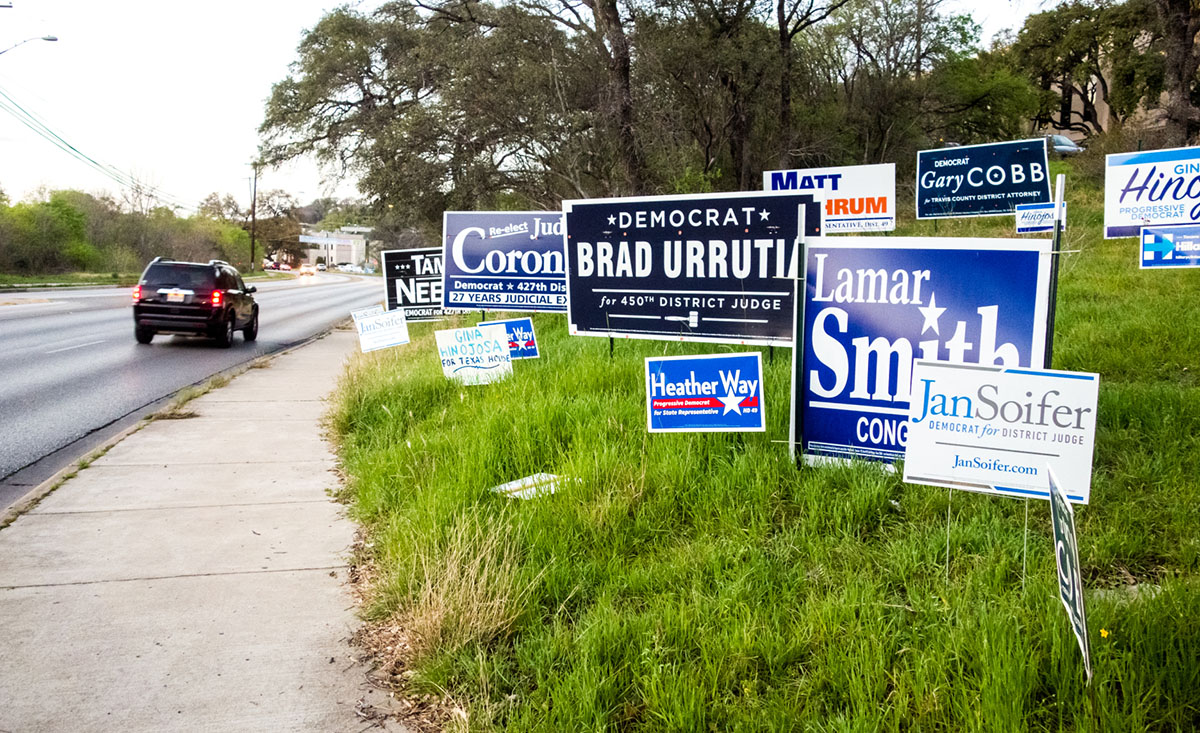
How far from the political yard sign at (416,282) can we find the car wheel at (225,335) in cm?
805

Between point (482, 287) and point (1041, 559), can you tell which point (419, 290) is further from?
point (1041, 559)

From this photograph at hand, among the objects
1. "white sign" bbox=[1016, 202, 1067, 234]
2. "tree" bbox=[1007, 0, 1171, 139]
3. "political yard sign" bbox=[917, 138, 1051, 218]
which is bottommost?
"white sign" bbox=[1016, 202, 1067, 234]

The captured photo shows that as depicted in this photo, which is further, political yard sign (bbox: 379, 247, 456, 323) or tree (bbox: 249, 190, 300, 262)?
tree (bbox: 249, 190, 300, 262)

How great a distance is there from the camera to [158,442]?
8328mm

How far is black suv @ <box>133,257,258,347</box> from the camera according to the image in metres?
17.6

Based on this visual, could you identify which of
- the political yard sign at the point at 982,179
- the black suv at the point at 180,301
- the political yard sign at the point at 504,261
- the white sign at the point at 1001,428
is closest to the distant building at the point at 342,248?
the black suv at the point at 180,301

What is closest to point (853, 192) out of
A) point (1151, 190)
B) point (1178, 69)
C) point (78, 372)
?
point (1151, 190)

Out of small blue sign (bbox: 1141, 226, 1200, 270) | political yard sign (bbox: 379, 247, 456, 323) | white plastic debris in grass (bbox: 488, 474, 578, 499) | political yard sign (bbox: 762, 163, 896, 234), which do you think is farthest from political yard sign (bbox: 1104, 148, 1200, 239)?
political yard sign (bbox: 379, 247, 456, 323)

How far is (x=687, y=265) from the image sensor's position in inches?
269

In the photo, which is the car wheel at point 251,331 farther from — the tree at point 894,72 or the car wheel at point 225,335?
the tree at point 894,72

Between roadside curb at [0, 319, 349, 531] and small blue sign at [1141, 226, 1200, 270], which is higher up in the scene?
small blue sign at [1141, 226, 1200, 270]

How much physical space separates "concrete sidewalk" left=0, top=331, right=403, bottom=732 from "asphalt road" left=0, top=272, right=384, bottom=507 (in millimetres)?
1332

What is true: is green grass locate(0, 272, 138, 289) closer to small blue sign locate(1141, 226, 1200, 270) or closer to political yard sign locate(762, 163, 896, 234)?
political yard sign locate(762, 163, 896, 234)

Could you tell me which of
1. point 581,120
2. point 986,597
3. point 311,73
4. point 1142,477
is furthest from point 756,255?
point 311,73
